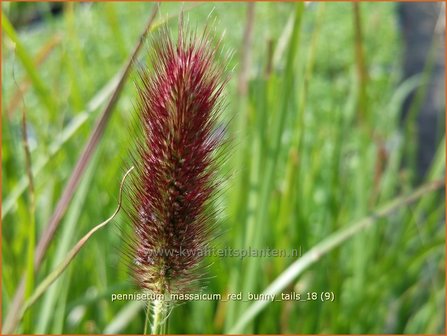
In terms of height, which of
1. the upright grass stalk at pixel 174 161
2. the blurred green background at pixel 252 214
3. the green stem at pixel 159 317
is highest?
the blurred green background at pixel 252 214

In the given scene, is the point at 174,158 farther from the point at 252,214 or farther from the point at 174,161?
the point at 252,214

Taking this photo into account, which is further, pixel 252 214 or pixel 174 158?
pixel 252 214

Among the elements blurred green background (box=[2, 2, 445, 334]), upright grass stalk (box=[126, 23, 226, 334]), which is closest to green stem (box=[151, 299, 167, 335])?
upright grass stalk (box=[126, 23, 226, 334])

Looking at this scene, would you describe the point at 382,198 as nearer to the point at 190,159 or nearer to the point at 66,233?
the point at 66,233

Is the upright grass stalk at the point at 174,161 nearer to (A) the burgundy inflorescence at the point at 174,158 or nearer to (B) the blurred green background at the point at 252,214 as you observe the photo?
(A) the burgundy inflorescence at the point at 174,158

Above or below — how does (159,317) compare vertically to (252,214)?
below

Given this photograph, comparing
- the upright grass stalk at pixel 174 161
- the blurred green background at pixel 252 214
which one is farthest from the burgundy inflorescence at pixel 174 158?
the blurred green background at pixel 252 214

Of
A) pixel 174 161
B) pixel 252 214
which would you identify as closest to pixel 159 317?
pixel 174 161

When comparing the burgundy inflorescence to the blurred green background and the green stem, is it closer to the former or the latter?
the green stem
